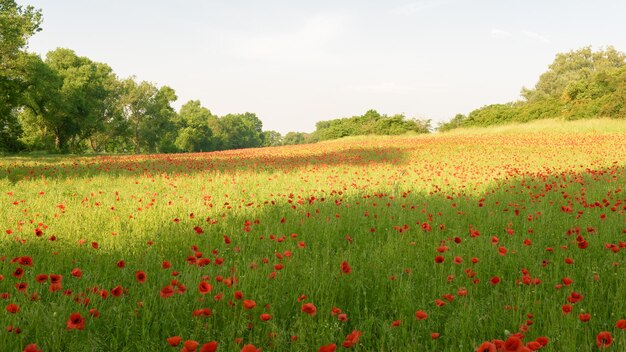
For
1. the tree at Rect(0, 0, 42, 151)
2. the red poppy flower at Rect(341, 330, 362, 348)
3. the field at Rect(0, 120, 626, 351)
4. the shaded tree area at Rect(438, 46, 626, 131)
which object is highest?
the tree at Rect(0, 0, 42, 151)

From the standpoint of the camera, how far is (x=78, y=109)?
45.8 metres

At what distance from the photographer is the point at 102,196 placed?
25.8 feet

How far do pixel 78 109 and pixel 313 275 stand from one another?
165ft

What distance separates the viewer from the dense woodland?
26688 mm

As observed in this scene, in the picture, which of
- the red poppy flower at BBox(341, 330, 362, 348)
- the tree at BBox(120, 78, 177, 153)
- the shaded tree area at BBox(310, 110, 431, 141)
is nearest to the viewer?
the red poppy flower at BBox(341, 330, 362, 348)

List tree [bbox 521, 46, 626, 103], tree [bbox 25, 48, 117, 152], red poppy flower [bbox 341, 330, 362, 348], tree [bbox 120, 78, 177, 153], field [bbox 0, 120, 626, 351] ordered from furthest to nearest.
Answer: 1. tree [bbox 521, 46, 626, 103]
2. tree [bbox 120, 78, 177, 153]
3. tree [bbox 25, 48, 117, 152]
4. field [bbox 0, 120, 626, 351]
5. red poppy flower [bbox 341, 330, 362, 348]

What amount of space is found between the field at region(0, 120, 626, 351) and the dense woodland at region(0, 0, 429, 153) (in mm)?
Answer: 24269

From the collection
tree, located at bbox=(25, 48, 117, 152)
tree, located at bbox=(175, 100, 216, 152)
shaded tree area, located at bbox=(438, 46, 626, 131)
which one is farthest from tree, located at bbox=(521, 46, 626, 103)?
tree, located at bbox=(25, 48, 117, 152)

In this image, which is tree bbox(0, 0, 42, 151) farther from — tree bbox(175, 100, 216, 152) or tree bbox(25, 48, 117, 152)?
tree bbox(175, 100, 216, 152)

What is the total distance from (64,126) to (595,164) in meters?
47.8

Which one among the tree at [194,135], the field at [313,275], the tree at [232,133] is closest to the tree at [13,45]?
the field at [313,275]

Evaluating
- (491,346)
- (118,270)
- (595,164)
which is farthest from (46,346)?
(595,164)

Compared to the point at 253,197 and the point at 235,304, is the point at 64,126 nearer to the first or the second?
the point at 253,197

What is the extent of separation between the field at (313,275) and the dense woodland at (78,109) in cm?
2427
